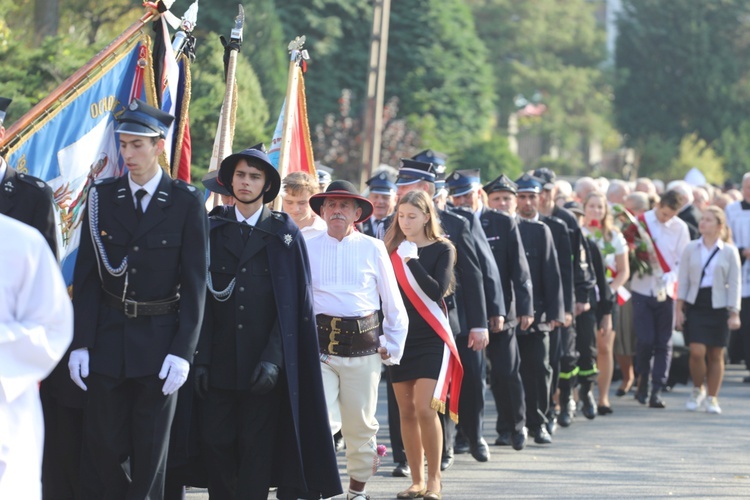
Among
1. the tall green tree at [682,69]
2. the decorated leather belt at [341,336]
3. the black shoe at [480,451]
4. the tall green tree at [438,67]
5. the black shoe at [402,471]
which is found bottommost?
the black shoe at [402,471]

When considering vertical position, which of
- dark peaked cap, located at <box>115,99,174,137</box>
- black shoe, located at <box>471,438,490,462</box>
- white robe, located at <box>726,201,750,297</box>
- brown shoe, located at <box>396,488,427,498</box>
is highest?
white robe, located at <box>726,201,750,297</box>

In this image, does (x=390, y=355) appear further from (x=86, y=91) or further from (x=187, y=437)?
(x=86, y=91)

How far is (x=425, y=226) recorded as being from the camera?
9586 mm

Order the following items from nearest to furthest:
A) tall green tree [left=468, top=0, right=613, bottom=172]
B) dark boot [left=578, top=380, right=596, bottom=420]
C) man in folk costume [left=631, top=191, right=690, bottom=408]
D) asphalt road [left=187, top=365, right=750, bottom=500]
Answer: asphalt road [left=187, top=365, right=750, bottom=500] < dark boot [left=578, top=380, right=596, bottom=420] < man in folk costume [left=631, top=191, right=690, bottom=408] < tall green tree [left=468, top=0, right=613, bottom=172]

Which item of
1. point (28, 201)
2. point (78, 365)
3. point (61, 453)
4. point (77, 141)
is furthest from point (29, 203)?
point (77, 141)

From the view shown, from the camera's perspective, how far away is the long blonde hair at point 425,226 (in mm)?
9445

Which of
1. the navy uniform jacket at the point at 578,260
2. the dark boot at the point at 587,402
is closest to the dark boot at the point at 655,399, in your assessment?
the dark boot at the point at 587,402

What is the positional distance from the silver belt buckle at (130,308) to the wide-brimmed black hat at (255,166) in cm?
107

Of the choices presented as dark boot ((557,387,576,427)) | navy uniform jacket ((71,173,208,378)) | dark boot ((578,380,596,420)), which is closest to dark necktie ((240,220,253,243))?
navy uniform jacket ((71,173,208,378))

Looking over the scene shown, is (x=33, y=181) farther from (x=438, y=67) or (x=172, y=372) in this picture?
(x=438, y=67)

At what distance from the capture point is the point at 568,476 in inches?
407

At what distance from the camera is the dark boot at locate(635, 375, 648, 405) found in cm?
1484

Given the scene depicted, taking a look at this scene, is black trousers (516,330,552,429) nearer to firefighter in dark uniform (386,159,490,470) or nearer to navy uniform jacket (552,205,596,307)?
navy uniform jacket (552,205,596,307)

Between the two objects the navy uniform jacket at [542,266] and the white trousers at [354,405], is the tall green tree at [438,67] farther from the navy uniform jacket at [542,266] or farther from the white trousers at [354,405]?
the white trousers at [354,405]
